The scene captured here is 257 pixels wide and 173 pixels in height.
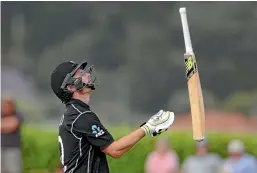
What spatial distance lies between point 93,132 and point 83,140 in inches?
4.3

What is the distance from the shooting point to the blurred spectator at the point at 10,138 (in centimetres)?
1041

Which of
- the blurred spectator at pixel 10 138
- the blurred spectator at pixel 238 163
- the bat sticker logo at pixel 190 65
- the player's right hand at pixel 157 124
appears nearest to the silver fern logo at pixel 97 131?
the player's right hand at pixel 157 124

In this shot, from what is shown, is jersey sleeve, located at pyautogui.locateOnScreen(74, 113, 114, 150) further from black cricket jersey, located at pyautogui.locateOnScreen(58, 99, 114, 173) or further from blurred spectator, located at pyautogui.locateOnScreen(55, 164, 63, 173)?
blurred spectator, located at pyautogui.locateOnScreen(55, 164, 63, 173)

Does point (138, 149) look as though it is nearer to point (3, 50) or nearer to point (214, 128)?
point (214, 128)

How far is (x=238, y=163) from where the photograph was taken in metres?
9.34

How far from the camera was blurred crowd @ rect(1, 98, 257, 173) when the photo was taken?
373 inches

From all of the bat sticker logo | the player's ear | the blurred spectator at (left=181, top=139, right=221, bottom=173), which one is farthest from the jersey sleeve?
the blurred spectator at (left=181, top=139, right=221, bottom=173)

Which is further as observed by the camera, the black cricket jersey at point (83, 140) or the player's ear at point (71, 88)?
the player's ear at point (71, 88)

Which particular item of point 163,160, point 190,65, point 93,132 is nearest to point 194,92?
point 190,65

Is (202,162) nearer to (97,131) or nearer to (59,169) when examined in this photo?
(59,169)

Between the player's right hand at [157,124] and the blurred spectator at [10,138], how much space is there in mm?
5799

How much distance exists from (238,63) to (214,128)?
1.20 meters

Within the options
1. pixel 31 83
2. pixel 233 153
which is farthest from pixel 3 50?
pixel 233 153

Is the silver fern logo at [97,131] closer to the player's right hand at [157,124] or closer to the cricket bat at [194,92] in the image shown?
the player's right hand at [157,124]
